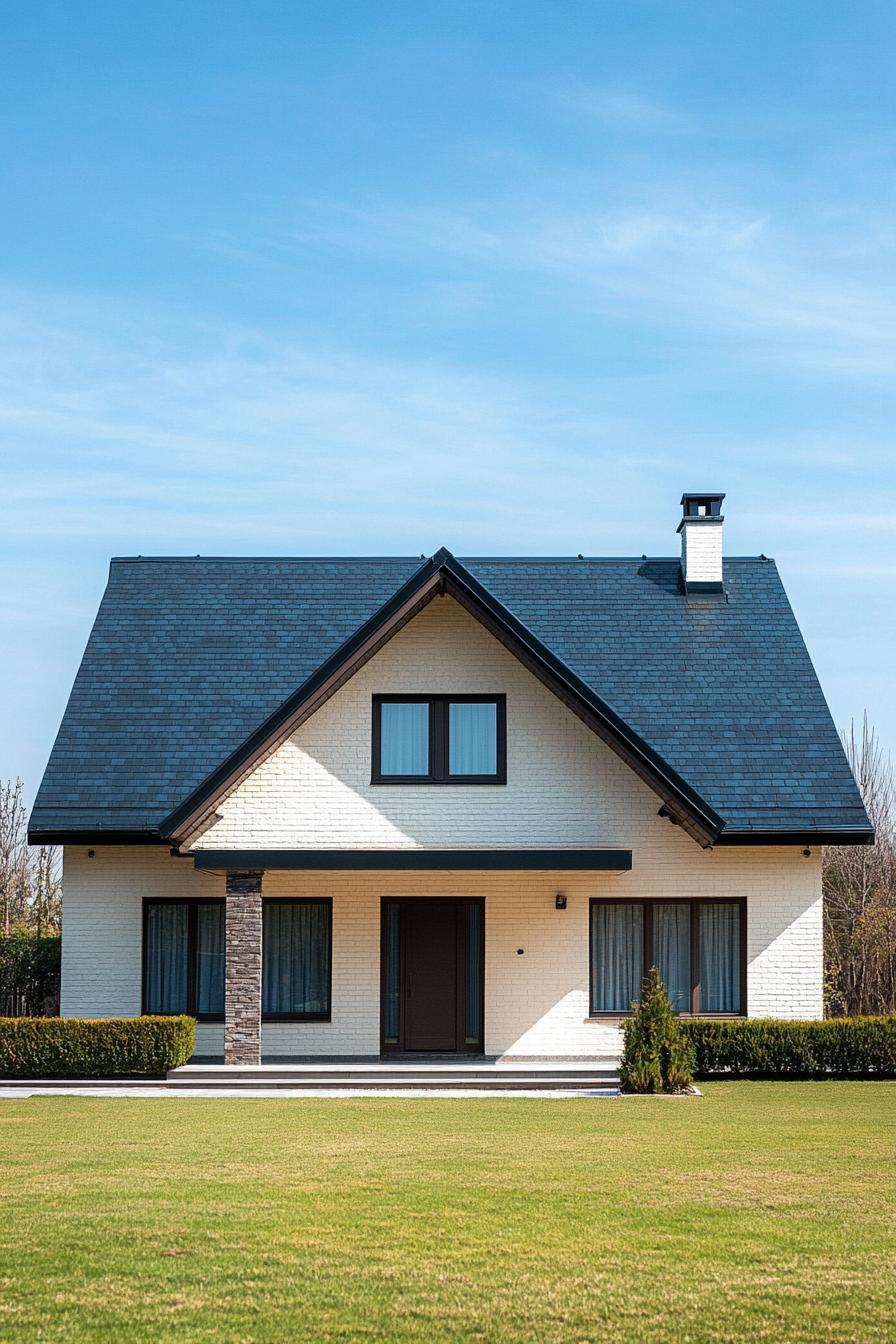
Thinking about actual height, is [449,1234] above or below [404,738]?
below

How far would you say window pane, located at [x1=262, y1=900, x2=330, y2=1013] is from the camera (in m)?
21.8

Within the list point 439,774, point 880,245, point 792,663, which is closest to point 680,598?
point 792,663

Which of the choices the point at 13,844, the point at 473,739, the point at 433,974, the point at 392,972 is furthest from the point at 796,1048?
the point at 13,844

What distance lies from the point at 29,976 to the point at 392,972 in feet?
20.7

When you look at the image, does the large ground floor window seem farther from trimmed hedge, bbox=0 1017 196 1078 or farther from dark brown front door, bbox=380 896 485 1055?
trimmed hedge, bbox=0 1017 196 1078

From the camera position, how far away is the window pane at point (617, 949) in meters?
21.9

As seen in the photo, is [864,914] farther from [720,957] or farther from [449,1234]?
→ [449,1234]

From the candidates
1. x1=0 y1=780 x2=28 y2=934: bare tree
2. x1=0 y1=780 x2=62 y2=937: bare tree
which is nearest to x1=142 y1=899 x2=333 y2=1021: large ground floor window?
x1=0 y1=780 x2=62 y2=937: bare tree

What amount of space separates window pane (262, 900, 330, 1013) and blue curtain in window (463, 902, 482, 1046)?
6.92 ft

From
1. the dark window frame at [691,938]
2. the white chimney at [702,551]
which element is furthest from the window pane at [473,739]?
the white chimney at [702,551]

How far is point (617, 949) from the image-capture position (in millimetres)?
21969

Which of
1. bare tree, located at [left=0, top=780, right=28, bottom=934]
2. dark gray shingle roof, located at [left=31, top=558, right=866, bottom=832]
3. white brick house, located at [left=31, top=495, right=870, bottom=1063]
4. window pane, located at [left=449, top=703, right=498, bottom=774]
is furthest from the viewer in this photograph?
bare tree, located at [left=0, top=780, right=28, bottom=934]

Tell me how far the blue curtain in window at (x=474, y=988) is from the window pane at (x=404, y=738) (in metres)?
2.41

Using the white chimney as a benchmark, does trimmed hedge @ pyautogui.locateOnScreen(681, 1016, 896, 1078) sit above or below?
below
